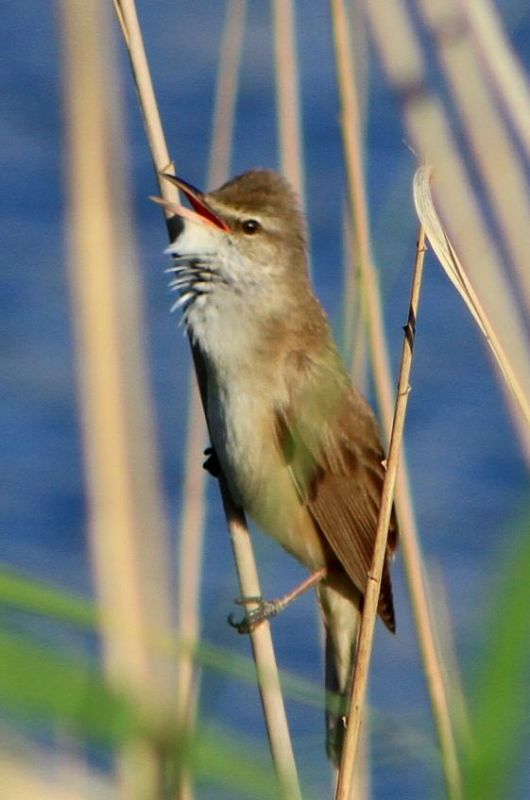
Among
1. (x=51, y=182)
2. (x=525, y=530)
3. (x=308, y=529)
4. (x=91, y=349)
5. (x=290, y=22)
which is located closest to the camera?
Answer: (x=525, y=530)

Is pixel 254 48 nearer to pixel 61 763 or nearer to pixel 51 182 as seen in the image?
pixel 51 182

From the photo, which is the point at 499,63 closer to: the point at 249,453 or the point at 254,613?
the point at 249,453

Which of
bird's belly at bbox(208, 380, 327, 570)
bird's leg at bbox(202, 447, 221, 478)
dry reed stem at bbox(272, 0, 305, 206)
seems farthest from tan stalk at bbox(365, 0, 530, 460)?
bird's leg at bbox(202, 447, 221, 478)

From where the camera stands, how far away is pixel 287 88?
3.58 m

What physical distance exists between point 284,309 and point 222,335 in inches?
9.8

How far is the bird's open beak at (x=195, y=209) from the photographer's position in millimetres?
3186

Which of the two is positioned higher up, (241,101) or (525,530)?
(241,101)

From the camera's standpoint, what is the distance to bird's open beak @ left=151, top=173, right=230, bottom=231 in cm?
319

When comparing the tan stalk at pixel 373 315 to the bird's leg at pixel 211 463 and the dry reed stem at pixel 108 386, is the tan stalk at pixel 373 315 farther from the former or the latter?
the bird's leg at pixel 211 463

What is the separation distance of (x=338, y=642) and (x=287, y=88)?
1.35 meters

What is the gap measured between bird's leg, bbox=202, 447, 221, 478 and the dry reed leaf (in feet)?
3.89

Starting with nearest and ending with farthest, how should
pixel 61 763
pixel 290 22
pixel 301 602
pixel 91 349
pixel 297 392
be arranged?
pixel 61 763
pixel 91 349
pixel 290 22
pixel 297 392
pixel 301 602

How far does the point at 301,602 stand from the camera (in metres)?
7.02

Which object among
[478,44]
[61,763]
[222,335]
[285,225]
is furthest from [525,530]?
[285,225]
